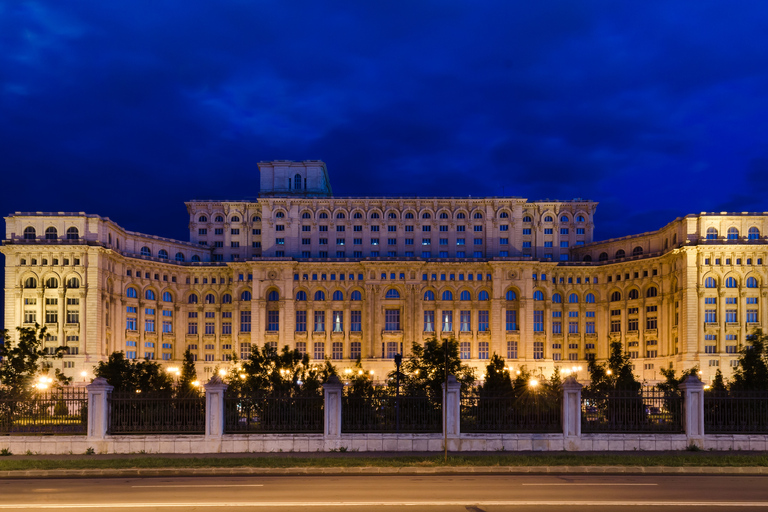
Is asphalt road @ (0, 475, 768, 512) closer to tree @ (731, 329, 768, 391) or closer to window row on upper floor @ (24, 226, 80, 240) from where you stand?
tree @ (731, 329, 768, 391)

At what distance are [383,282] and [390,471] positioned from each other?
111 meters

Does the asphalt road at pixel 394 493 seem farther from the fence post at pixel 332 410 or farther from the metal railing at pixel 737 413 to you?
the metal railing at pixel 737 413

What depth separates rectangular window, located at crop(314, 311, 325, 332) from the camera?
459ft

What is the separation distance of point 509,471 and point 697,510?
28.0ft

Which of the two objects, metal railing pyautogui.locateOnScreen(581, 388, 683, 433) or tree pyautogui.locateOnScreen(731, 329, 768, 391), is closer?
metal railing pyautogui.locateOnScreen(581, 388, 683, 433)

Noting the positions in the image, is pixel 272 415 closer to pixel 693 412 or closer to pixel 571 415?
pixel 571 415

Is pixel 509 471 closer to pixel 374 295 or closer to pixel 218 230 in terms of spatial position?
pixel 374 295

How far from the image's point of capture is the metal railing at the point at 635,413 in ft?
110

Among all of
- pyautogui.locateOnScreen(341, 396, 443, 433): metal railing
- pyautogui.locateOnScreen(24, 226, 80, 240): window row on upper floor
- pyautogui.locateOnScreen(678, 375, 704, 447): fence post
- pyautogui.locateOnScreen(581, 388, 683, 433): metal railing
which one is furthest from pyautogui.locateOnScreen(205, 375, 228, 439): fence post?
pyautogui.locateOnScreen(24, 226, 80, 240): window row on upper floor

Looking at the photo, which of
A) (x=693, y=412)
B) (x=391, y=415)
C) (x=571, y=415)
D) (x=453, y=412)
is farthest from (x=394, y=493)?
(x=693, y=412)

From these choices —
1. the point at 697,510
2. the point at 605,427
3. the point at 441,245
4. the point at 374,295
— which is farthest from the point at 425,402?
the point at 441,245

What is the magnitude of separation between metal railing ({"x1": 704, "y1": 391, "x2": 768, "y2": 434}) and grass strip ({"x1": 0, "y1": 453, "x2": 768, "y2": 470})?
145 inches

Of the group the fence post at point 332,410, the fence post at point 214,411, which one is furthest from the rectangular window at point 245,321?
the fence post at point 332,410

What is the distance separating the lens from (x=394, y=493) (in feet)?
75.8
